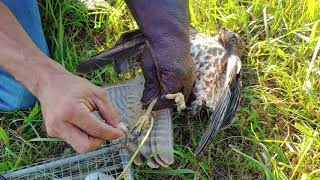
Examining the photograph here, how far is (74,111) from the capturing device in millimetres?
1761

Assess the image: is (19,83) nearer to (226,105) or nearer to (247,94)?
(226,105)

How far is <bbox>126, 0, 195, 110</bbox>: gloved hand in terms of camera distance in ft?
7.17

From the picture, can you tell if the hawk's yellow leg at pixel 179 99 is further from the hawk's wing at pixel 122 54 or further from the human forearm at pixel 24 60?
the human forearm at pixel 24 60

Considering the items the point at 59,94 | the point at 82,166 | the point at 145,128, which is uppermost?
the point at 59,94

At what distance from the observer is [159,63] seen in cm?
219

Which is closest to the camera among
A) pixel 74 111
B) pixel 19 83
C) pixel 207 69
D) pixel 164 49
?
pixel 74 111

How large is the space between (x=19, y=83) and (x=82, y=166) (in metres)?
0.51

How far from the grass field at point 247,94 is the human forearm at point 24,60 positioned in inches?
26.6

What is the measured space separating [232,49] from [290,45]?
40 cm

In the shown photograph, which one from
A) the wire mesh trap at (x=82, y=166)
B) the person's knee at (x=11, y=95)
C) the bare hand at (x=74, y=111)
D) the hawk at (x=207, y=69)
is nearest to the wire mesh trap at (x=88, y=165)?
Result: the wire mesh trap at (x=82, y=166)

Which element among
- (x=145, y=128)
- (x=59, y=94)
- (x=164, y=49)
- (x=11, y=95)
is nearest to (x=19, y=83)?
(x=11, y=95)

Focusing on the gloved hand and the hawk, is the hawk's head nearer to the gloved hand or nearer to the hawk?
the hawk

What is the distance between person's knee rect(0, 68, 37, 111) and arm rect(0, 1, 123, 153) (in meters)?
0.74

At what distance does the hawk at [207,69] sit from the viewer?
2377 millimetres
